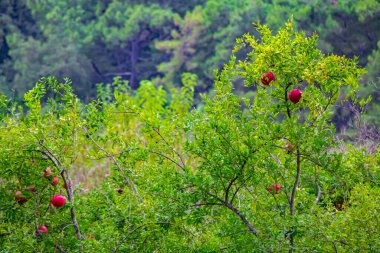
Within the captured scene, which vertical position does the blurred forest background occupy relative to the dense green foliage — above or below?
below

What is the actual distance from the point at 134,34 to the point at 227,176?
29106 mm

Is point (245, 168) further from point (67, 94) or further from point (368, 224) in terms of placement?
point (67, 94)

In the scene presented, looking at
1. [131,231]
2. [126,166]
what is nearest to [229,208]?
[131,231]

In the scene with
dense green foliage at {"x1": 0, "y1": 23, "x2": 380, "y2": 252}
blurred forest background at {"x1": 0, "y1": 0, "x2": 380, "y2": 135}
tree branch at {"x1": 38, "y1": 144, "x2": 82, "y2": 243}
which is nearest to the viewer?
dense green foliage at {"x1": 0, "y1": 23, "x2": 380, "y2": 252}

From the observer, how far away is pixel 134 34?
32.9m

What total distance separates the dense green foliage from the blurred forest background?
51.9ft

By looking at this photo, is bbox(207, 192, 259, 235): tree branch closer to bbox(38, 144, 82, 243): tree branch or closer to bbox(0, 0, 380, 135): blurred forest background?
bbox(38, 144, 82, 243): tree branch

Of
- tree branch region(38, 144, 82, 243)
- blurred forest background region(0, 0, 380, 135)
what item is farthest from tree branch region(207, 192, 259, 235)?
blurred forest background region(0, 0, 380, 135)

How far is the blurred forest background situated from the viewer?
899 inches

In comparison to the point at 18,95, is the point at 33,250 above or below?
above

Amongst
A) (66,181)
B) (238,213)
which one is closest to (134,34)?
(66,181)

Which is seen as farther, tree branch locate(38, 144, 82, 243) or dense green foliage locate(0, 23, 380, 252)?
tree branch locate(38, 144, 82, 243)

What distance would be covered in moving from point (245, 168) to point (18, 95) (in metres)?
24.1

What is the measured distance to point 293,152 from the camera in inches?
167
